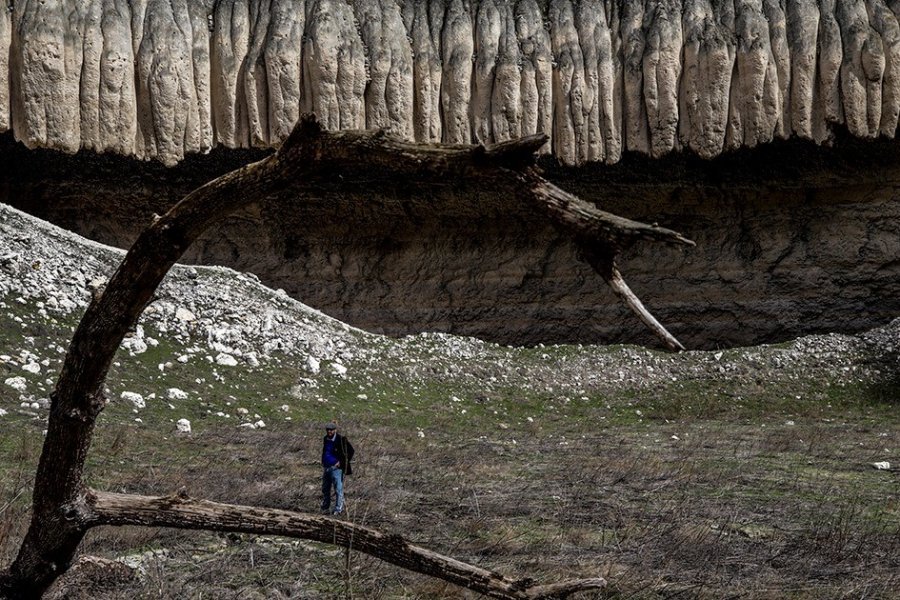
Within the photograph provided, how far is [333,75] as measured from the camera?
18.3 m

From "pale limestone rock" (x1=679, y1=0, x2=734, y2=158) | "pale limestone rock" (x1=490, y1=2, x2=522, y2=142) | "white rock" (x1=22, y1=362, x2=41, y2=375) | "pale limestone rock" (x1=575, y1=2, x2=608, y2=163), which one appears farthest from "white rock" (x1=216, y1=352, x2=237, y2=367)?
"pale limestone rock" (x1=679, y1=0, x2=734, y2=158)

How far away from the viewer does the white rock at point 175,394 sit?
1281 centimetres

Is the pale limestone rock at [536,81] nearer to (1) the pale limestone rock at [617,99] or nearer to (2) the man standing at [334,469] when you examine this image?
(1) the pale limestone rock at [617,99]

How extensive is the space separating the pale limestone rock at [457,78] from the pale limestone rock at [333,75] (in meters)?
1.57

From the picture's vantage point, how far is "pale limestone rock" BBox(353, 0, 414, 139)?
18.5m

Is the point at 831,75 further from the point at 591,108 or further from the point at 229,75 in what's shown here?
the point at 229,75

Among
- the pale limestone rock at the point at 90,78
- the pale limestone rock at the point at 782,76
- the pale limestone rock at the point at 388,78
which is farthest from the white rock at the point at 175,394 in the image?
the pale limestone rock at the point at 782,76

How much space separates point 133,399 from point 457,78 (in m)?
9.30

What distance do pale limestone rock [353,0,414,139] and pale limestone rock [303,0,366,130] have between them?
186mm

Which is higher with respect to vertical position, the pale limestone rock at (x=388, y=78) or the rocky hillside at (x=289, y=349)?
the pale limestone rock at (x=388, y=78)

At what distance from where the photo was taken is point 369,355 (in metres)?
16.2

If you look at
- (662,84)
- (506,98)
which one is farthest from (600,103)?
(506,98)

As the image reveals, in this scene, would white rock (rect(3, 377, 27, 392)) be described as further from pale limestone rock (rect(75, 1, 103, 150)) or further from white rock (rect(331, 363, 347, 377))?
pale limestone rock (rect(75, 1, 103, 150))

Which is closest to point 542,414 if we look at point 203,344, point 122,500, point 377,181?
point 203,344
